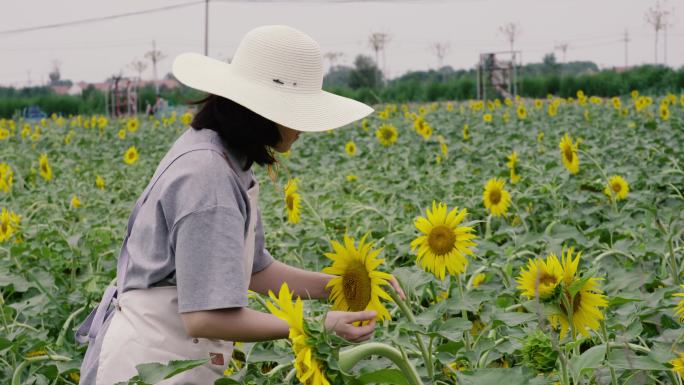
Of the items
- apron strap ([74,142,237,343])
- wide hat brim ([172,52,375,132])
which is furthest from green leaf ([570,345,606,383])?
apron strap ([74,142,237,343])

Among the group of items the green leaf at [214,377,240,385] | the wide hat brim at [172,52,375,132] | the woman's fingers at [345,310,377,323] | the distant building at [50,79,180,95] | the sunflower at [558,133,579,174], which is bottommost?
the green leaf at [214,377,240,385]

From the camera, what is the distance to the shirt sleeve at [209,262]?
1.47 metres

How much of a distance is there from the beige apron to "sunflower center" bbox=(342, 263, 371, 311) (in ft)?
1.00

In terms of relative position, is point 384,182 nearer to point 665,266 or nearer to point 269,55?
point 665,266

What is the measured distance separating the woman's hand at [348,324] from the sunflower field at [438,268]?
47 millimetres

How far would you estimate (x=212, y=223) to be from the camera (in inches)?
58.9

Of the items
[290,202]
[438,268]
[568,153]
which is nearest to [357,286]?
[438,268]

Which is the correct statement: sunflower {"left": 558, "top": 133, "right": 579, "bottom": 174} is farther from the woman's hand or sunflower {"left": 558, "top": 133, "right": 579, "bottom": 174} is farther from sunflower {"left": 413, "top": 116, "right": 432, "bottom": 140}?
sunflower {"left": 413, "top": 116, "right": 432, "bottom": 140}

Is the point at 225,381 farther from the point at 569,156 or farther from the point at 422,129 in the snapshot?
the point at 422,129

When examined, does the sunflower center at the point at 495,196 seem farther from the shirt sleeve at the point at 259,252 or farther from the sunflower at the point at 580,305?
the sunflower at the point at 580,305

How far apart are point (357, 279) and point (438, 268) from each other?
0.38 meters

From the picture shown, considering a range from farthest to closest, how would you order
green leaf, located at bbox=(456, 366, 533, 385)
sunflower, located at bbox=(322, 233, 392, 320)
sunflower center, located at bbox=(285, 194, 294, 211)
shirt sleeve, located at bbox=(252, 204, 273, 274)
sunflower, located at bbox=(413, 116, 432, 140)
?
sunflower, located at bbox=(413, 116, 432, 140)
sunflower center, located at bbox=(285, 194, 294, 211)
shirt sleeve, located at bbox=(252, 204, 273, 274)
sunflower, located at bbox=(322, 233, 392, 320)
green leaf, located at bbox=(456, 366, 533, 385)

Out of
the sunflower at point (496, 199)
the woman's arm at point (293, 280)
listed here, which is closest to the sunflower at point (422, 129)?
the sunflower at point (496, 199)

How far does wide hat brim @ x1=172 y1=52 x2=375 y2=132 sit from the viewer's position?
1598mm
